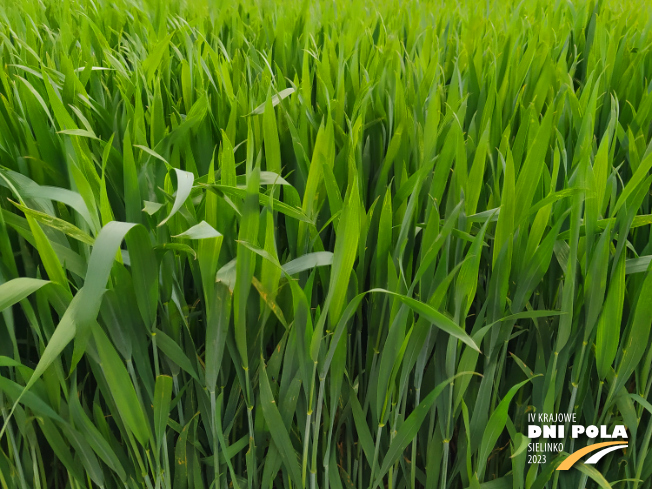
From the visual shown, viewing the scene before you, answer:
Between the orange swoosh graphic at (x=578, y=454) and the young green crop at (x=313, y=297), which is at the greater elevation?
the young green crop at (x=313, y=297)

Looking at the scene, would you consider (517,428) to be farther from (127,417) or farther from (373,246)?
(127,417)

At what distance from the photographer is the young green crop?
1.78ft

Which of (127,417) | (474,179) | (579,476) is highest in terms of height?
(474,179)

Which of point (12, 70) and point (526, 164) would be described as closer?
point (526, 164)

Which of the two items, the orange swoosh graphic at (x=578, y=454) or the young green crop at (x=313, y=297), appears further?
the orange swoosh graphic at (x=578, y=454)

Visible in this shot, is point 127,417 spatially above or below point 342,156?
below

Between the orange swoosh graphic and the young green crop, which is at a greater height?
the young green crop

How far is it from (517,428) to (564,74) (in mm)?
611

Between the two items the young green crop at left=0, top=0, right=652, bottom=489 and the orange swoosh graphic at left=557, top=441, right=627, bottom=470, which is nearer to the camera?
the young green crop at left=0, top=0, right=652, bottom=489

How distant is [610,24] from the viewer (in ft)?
4.75

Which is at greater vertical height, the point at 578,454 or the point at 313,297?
the point at 313,297

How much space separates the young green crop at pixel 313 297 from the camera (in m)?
0.54

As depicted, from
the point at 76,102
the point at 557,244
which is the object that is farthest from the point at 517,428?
the point at 76,102

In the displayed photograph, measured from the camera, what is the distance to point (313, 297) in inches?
25.6
